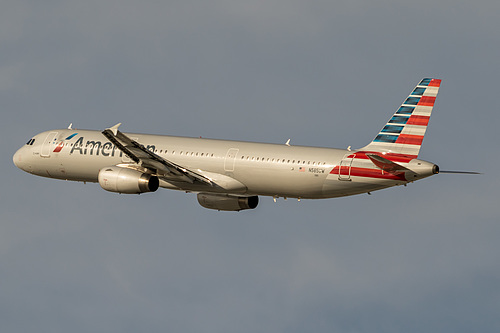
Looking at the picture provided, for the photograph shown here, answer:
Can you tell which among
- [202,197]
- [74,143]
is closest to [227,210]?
[202,197]

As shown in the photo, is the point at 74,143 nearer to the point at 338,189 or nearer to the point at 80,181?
the point at 80,181

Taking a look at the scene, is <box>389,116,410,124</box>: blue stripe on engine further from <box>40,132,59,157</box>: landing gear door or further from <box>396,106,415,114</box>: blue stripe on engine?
<box>40,132,59,157</box>: landing gear door

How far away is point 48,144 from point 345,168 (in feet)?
68.9

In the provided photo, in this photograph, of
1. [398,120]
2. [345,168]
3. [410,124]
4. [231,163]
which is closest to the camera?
[410,124]

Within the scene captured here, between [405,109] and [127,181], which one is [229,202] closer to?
[127,181]

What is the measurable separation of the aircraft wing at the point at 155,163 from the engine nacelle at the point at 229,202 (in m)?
3.38

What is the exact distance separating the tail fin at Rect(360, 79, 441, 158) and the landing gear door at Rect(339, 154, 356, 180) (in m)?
1.71

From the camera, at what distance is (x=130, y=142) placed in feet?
205

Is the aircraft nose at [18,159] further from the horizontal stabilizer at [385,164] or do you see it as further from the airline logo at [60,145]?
the horizontal stabilizer at [385,164]

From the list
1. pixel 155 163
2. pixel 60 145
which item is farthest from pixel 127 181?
pixel 60 145

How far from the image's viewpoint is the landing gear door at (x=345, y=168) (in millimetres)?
61531

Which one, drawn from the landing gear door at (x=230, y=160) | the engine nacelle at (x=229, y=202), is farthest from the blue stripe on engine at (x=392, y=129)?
the engine nacelle at (x=229, y=202)

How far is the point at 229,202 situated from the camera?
68.4 meters

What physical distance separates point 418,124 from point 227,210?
14566 millimetres
